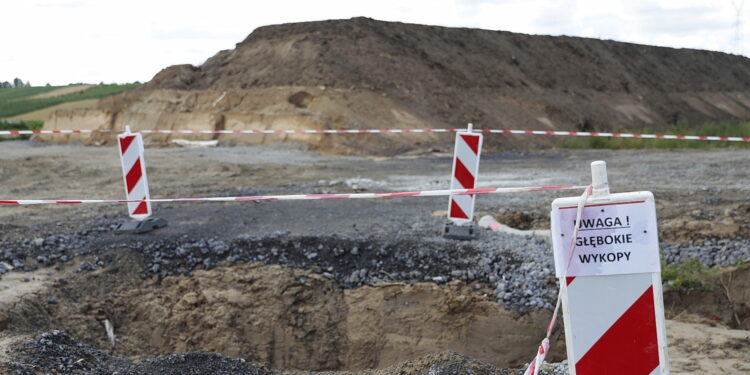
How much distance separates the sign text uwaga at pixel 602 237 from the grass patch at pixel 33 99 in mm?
35156

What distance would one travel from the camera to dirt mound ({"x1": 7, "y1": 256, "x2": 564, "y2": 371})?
224 inches

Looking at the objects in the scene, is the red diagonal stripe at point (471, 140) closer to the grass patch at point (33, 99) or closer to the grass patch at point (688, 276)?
the grass patch at point (688, 276)

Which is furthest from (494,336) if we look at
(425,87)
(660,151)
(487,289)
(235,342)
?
(425,87)

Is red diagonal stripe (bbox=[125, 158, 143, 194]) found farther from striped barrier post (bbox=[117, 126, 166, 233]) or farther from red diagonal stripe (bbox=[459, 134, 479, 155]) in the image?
red diagonal stripe (bbox=[459, 134, 479, 155])

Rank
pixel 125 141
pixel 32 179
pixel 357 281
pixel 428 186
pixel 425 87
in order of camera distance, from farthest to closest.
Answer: pixel 425 87 < pixel 32 179 < pixel 428 186 < pixel 125 141 < pixel 357 281

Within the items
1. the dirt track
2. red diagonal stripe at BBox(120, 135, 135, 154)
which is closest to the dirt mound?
the dirt track

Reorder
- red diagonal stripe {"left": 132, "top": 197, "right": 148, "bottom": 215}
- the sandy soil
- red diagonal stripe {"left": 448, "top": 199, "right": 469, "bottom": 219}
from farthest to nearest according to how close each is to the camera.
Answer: the sandy soil → red diagonal stripe {"left": 132, "top": 197, "right": 148, "bottom": 215} → red diagonal stripe {"left": 448, "top": 199, "right": 469, "bottom": 219}

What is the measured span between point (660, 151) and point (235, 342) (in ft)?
52.1

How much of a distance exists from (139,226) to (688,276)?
5.65 metres

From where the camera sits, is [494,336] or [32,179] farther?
[32,179]

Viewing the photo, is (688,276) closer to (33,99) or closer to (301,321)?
(301,321)

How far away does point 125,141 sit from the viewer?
754cm

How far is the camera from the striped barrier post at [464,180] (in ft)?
22.6

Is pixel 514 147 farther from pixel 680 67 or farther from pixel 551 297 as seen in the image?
pixel 680 67
